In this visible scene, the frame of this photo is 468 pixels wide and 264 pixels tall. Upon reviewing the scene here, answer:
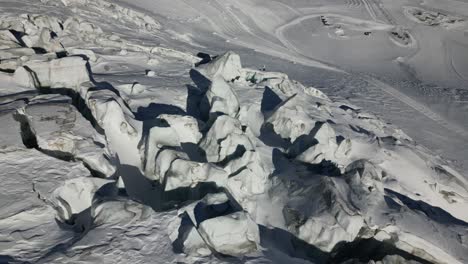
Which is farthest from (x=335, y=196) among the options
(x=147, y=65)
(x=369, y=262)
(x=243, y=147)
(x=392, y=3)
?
(x=392, y=3)

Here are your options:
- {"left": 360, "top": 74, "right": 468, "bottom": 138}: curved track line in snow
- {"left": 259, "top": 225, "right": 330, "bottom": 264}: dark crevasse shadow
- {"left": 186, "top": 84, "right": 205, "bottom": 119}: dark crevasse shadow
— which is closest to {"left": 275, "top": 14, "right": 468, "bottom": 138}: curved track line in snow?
{"left": 360, "top": 74, "right": 468, "bottom": 138}: curved track line in snow

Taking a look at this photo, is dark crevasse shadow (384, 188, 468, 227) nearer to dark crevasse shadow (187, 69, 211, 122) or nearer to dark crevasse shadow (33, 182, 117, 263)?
dark crevasse shadow (187, 69, 211, 122)

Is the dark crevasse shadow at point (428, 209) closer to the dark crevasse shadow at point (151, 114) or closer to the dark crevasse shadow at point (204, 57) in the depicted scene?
the dark crevasse shadow at point (151, 114)

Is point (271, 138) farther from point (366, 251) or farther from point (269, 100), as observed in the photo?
point (366, 251)

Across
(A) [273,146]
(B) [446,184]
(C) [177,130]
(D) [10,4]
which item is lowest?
(B) [446,184]

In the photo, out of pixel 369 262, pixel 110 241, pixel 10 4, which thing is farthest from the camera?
pixel 10 4

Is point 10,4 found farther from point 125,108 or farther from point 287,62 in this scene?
point 287,62

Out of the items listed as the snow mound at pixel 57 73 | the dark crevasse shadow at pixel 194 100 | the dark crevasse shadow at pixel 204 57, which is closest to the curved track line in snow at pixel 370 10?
the dark crevasse shadow at pixel 204 57
